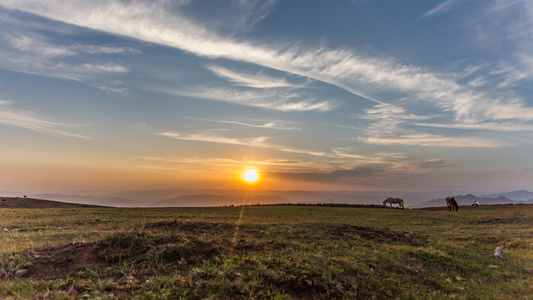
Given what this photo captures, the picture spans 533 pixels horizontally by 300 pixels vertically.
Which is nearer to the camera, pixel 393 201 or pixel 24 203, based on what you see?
pixel 24 203

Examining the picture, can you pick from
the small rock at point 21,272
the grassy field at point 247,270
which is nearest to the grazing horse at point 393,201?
the grassy field at point 247,270

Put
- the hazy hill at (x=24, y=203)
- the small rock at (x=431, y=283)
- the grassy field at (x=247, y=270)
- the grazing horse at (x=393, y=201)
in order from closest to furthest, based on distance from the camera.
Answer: the grassy field at (x=247, y=270) → the small rock at (x=431, y=283) → the hazy hill at (x=24, y=203) → the grazing horse at (x=393, y=201)

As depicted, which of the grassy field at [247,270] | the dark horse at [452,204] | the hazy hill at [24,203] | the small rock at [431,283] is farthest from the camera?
the dark horse at [452,204]

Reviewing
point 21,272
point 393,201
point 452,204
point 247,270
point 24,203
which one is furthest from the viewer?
point 393,201

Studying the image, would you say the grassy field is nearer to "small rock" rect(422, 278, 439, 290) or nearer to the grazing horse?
"small rock" rect(422, 278, 439, 290)

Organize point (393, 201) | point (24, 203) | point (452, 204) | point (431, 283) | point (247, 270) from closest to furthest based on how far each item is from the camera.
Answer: point (247, 270)
point (431, 283)
point (24, 203)
point (452, 204)
point (393, 201)

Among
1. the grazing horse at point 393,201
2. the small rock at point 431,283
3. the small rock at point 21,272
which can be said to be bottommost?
the small rock at point 431,283

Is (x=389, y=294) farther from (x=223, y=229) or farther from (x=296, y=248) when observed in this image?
(x=223, y=229)

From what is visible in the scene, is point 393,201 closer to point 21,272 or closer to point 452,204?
point 452,204

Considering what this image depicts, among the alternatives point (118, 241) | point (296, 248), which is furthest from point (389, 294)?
point (118, 241)

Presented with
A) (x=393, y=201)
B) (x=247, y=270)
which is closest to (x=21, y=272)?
(x=247, y=270)

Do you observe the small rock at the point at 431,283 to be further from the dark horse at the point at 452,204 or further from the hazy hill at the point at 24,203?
the hazy hill at the point at 24,203

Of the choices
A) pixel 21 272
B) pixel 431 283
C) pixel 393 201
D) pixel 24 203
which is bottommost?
pixel 431 283

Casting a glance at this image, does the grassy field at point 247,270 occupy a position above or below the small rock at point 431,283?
above
